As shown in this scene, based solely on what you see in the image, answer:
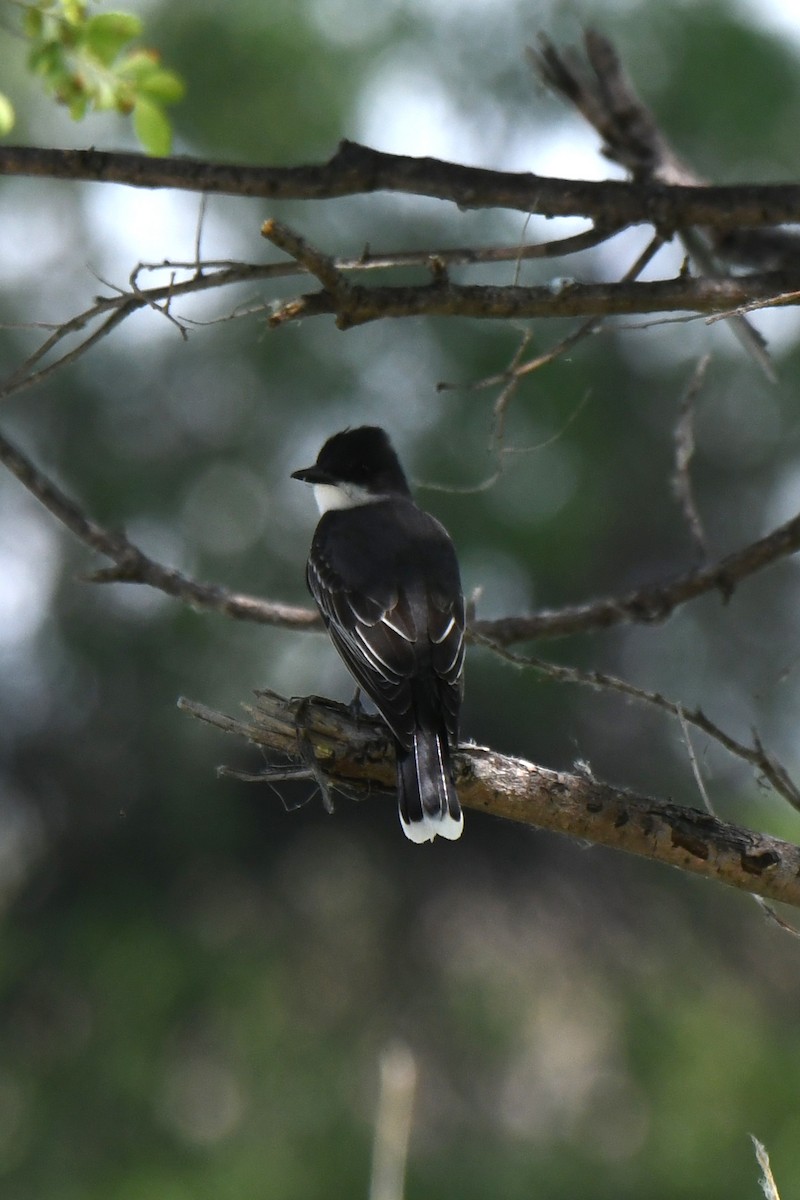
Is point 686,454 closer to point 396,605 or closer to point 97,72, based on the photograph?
point 396,605

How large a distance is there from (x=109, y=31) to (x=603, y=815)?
7.92 feet

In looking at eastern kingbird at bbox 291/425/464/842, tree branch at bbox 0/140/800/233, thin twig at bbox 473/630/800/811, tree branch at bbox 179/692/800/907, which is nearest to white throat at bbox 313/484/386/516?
eastern kingbird at bbox 291/425/464/842

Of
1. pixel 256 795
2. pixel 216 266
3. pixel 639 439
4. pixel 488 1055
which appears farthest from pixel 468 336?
pixel 216 266

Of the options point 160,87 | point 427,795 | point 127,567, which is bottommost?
point 427,795

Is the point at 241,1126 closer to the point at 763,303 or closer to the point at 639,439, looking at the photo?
the point at 639,439

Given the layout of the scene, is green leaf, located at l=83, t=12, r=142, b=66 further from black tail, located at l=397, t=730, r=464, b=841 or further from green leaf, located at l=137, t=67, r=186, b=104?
black tail, located at l=397, t=730, r=464, b=841

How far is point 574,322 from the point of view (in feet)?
37.1

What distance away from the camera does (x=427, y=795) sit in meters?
3.73

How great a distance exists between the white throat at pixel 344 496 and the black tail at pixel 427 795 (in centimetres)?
216

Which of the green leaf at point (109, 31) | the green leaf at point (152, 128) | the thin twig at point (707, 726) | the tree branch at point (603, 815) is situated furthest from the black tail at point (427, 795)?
the green leaf at point (109, 31)

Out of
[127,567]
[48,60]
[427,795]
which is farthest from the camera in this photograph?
[127,567]

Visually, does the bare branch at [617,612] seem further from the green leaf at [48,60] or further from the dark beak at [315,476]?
the green leaf at [48,60]

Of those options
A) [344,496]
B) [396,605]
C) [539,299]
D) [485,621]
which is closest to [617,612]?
[485,621]

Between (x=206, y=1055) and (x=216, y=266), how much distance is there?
822 centimetres
